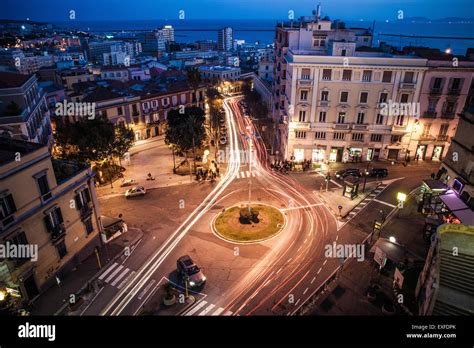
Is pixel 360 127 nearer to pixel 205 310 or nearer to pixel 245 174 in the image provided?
pixel 245 174

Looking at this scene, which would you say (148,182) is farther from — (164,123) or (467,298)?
(467,298)

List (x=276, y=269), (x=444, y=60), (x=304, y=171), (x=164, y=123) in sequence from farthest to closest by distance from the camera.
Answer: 1. (x=164, y=123)
2. (x=304, y=171)
3. (x=444, y=60)
4. (x=276, y=269)

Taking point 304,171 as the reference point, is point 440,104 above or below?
above

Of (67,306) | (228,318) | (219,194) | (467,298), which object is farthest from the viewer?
(219,194)

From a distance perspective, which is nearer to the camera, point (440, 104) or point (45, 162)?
point (45, 162)

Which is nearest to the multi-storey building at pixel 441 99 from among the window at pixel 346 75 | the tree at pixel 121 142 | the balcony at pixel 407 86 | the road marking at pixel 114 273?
the balcony at pixel 407 86

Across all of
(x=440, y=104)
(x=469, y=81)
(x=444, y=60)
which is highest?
(x=444, y=60)

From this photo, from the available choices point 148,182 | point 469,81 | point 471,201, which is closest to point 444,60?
point 469,81

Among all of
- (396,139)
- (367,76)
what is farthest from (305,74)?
(396,139)
